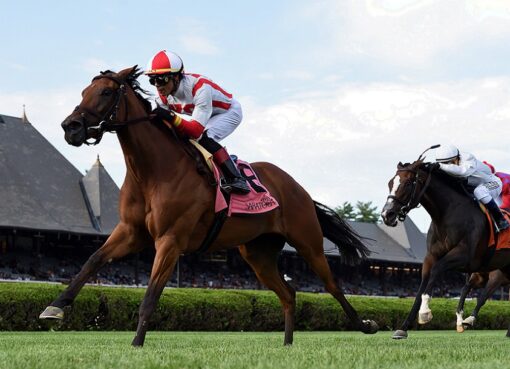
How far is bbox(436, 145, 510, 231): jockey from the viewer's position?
912cm

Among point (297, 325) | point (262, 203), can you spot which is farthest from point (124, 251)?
point (297, 325)

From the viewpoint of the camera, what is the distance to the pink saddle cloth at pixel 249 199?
21.7ft

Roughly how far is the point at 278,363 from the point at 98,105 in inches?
110

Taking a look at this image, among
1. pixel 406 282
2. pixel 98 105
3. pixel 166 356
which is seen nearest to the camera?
pixel 166 356

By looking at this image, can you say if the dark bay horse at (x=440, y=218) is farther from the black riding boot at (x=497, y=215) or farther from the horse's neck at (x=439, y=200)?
the black riding boot at (x=497, y=215)

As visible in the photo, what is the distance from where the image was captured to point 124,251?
6.25 metres

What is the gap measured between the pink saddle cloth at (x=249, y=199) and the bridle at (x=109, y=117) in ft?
2.97

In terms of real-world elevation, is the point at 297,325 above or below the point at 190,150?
below

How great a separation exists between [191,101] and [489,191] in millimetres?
4507

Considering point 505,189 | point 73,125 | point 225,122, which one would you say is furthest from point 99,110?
point 505,189

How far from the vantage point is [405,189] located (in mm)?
8859

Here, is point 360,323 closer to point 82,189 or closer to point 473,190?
point 473,190

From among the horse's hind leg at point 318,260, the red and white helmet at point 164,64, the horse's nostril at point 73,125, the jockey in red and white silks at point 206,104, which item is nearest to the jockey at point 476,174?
the horse's hind leg at point 318,260

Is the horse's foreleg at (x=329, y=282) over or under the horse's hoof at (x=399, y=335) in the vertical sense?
over
